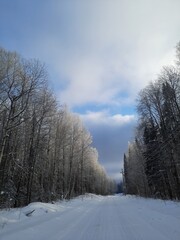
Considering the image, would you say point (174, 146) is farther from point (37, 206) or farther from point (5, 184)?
point (5, 184)

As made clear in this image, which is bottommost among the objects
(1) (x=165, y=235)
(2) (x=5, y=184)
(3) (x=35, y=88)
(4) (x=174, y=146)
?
(1) (x=165, y=235)

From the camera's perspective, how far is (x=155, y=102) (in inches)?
1037

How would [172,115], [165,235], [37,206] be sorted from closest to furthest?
[165,235] → [37,206] → [172,115]

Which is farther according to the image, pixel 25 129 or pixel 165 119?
pixel 165 119

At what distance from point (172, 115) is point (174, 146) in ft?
10.0

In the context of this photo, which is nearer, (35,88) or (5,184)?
(35,88)

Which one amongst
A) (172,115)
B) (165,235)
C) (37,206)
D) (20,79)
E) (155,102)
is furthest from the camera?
(155,102)

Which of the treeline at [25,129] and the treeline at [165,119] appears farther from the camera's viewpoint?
the treeline at [165,119]

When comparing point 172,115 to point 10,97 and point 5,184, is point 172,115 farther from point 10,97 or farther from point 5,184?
point 5,184

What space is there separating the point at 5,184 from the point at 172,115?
17.2 metres

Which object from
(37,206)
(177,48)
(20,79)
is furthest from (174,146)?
(20,79)

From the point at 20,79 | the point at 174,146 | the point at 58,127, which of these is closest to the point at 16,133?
the point at 20,79

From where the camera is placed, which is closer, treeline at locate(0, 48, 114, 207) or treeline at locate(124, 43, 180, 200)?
treeline at locate(0, 48, 114, 207)

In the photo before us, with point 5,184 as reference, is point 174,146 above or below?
above
